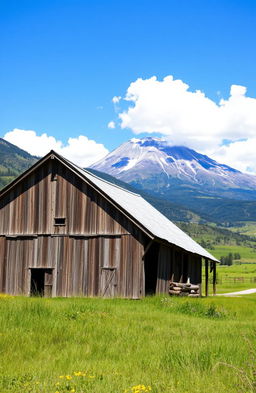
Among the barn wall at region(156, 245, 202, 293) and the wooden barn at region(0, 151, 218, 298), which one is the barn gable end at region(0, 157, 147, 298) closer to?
the wooden barn at region(0, 151, 218, 298)

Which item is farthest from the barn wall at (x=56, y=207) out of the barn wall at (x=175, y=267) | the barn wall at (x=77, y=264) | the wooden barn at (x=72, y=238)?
the barn wall at (x=175, y=267)

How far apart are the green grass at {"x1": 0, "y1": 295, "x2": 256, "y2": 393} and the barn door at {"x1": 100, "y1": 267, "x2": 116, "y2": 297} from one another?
48.9 ft

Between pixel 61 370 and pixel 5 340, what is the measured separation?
7.74 ft

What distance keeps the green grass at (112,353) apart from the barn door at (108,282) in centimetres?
1490

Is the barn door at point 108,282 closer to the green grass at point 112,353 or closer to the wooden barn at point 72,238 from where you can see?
the wooden barn at point 72,238

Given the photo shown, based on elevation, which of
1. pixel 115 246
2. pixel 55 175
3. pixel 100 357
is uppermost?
pixel 55 175

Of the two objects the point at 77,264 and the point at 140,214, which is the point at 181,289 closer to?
the point at 140,214

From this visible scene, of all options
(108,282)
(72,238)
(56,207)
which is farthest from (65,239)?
(108,282)

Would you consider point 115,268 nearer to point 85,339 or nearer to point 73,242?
point 73,242

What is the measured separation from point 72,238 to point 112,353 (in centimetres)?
2186

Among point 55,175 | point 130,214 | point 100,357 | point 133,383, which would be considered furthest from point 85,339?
point 55,175

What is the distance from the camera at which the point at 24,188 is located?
3341 cm

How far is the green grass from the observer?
7477mm

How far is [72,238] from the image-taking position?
3158 centimetres
